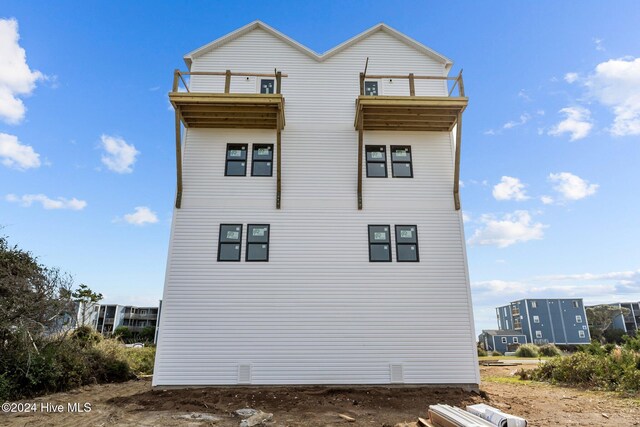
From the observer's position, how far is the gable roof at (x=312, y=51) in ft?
37.0

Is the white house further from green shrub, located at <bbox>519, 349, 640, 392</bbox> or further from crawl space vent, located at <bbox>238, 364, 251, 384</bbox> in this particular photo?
green shrub, located at <bbox>519, 349, 640, 392</bbox>

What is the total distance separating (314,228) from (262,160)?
8.61 feet

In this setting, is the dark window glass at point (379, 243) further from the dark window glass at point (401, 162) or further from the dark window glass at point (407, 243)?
the dark window glass at point (401, 162)

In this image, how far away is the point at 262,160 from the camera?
10398mm

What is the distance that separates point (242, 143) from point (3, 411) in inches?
318

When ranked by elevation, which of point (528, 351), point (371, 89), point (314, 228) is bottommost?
point (528, 351)

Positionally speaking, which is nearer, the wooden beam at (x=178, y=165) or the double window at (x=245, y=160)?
the wooden beam at (x=178, y=165)

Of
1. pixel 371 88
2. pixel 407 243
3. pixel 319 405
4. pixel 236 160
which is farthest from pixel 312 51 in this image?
pixel 319 405

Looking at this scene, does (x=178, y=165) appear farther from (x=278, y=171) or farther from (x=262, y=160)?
(x=278, y=171)

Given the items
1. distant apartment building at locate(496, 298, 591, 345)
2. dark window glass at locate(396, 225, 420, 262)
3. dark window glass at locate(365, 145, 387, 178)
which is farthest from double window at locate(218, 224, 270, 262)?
distant apartment building at locate(496, 298, 591, 345)

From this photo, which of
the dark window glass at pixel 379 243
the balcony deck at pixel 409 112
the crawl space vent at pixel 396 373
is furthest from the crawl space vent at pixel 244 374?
the balcony deck at pixel 409 112

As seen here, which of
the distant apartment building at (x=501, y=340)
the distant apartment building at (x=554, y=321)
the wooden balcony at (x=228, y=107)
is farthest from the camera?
the distant apartment building at (x=554, y=321)

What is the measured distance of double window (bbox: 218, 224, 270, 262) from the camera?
31.2 ft

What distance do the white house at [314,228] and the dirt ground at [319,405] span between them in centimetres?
60
